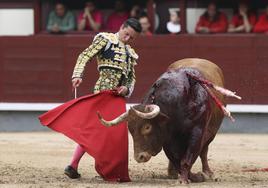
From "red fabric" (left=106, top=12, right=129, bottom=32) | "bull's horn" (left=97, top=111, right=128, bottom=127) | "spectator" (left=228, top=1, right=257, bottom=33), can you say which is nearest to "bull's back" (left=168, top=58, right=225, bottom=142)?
"bull's horn" (left=97, top=111, right=128, bottom=127)

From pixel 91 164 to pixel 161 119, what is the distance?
182cm

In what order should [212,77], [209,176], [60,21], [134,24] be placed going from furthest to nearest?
[60,21]
[212,77]
[209,176]
[134,24]

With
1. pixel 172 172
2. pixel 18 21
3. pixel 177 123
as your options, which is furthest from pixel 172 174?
pixel 18 21

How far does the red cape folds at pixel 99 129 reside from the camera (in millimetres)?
7039

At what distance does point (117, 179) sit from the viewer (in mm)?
7043

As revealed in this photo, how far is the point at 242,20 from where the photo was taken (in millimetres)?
11211

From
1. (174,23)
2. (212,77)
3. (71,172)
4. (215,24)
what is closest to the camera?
(71,172)

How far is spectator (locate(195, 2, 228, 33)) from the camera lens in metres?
11.2

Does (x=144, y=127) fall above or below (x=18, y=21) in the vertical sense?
below

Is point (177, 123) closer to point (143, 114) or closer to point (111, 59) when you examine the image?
point (143, 114)

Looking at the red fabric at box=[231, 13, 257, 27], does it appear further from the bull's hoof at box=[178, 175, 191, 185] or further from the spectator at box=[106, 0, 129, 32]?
the bull's hoof at box=[178, 175, 191, 185]

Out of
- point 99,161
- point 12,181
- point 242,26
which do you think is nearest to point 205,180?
point 99,161

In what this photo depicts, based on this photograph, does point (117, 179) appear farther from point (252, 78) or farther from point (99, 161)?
point (252, 78)

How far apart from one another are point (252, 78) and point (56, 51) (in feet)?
7.73
